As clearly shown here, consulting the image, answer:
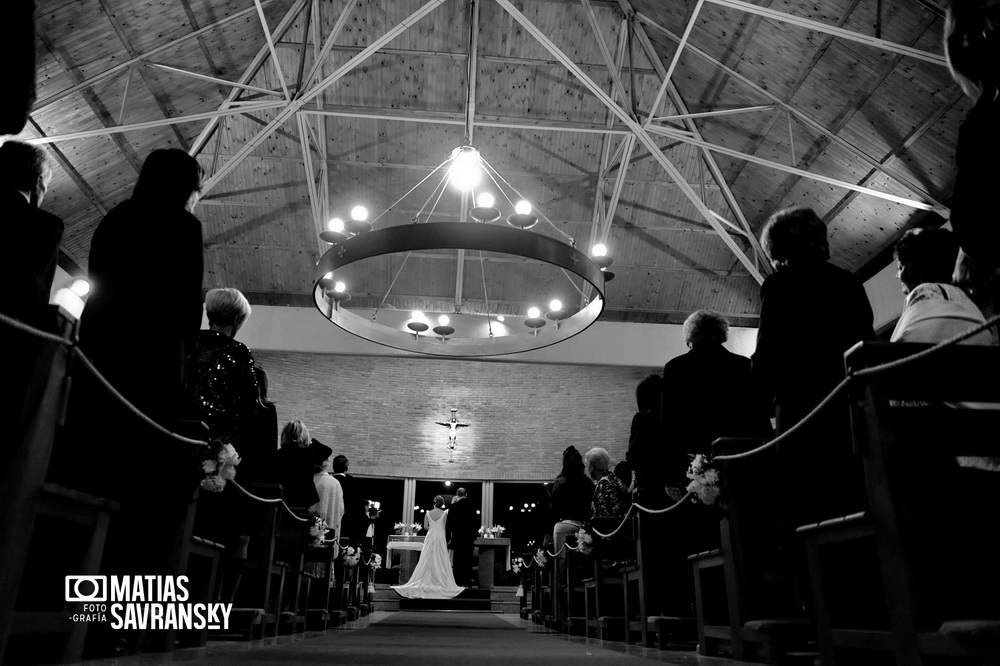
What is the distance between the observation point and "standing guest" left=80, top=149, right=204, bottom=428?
7.64ft

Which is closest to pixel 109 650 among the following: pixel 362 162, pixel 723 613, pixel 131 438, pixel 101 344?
pixel 131 438

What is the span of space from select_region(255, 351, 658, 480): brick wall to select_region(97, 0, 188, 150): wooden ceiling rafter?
4.38 metres

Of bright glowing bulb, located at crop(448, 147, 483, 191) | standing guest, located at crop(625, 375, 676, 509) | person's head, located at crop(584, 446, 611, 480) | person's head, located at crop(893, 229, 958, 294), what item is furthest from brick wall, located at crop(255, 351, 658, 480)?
person's head, located at crop(893, 229, 958, 294)

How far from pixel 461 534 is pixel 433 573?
0.70 metres

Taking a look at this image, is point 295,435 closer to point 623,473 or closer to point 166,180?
point 623,473

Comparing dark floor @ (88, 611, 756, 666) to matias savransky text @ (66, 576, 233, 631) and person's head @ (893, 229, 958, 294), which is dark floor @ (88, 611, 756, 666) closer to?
matias savransky text @ (66, 576, 233, 631)

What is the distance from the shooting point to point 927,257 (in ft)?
7.60

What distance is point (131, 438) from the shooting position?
2320 millimetres

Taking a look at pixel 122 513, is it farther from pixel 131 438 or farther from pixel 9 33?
pixel 9 33

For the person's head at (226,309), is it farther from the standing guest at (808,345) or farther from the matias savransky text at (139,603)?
the standing guest at (808,345)

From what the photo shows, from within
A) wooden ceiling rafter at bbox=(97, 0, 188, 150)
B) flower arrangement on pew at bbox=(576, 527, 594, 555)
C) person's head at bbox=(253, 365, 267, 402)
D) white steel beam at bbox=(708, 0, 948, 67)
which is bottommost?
flower arrangement on pew at bbox=(576, 527, 594, 555)

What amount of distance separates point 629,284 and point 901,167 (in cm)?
542

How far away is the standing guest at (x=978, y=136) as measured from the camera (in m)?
1.46

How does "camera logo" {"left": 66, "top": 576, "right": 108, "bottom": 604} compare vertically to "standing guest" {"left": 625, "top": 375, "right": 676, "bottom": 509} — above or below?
below
